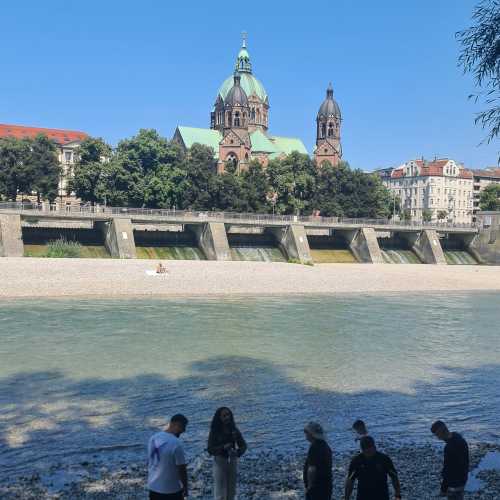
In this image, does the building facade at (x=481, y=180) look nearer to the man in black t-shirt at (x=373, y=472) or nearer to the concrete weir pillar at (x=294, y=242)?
the concrete weir pillar at (x=294, y=242)

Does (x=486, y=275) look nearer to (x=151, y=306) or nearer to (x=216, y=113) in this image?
(x=151, y=306)

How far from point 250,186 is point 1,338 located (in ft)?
187

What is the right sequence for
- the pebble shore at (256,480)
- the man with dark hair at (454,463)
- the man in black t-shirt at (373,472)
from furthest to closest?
the pebble shore at (256,480) < the man with dark hair at (454,463) < the man in black t-shirt at (373,472)

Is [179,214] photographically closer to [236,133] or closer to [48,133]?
[236,133]

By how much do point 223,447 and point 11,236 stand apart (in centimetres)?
5262

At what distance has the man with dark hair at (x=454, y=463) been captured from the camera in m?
9.28

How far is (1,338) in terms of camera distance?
93.2ft

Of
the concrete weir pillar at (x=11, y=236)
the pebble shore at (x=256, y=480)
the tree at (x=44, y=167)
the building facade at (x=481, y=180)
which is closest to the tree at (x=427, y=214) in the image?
the building facade at (x=481, y=180)

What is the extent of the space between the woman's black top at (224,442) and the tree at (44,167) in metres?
69.7

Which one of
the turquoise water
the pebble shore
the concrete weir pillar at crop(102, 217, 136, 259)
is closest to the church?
the concrete weir pillar at crop(102, 217, 136, 259)

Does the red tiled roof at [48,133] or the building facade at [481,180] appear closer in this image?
the red tiled roof at [48,133]

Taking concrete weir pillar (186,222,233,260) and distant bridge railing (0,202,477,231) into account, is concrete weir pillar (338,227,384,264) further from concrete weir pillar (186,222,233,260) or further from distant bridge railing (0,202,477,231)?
concrete weir pillar (186,222,233,260)

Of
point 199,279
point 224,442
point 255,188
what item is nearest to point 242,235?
point 255,188

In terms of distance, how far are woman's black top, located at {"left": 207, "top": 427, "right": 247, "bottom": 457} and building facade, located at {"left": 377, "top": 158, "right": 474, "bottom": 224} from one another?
142m
